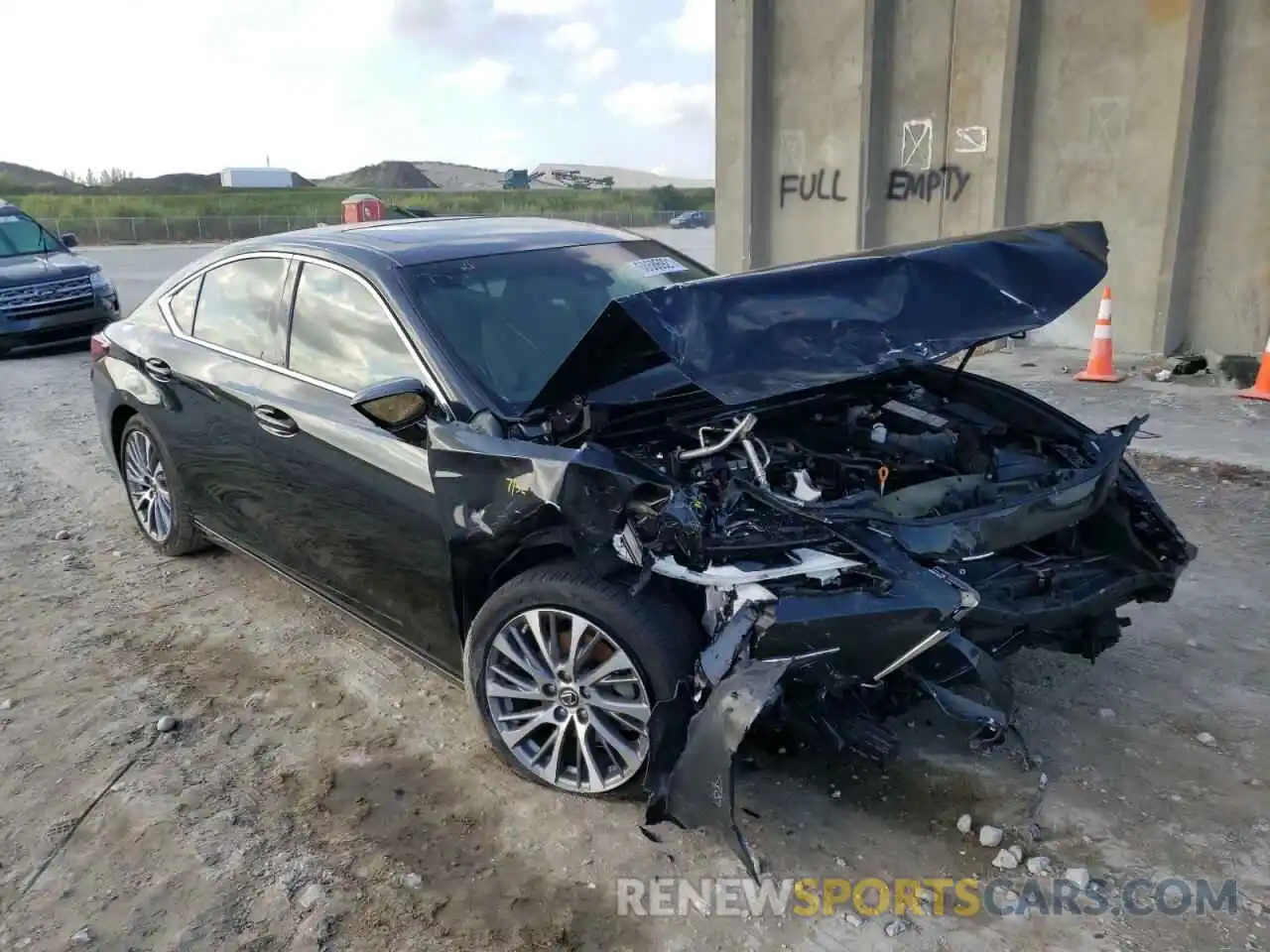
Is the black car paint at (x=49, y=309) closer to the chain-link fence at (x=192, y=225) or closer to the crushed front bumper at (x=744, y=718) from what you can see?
the crushed front bumper at (x=744, y=718)

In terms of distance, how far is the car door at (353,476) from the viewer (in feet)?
11.1

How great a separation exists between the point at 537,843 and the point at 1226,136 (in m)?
8.77

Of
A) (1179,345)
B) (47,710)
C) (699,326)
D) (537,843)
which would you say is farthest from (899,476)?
(1179,345)

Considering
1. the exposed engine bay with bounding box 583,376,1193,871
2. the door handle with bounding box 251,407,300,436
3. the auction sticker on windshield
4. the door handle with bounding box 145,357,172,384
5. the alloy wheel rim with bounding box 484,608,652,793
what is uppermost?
the auction sticker on windshield

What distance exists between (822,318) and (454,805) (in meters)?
1.96

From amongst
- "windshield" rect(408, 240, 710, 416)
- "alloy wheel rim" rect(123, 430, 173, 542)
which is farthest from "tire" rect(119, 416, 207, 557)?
"windshield" rect(408, 240, 710, 416)

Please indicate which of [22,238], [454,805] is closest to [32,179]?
[22,238]

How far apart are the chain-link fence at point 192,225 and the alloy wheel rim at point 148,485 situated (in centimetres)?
3522

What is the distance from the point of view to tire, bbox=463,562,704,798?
285 cm

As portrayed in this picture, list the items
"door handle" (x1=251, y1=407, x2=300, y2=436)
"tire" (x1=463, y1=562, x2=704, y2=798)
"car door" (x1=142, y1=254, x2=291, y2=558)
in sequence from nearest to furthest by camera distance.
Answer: "tire" (x1=463, y1=562, x2=704, y2=798)
"door handle" (x1=251, y1=407, x2=300, y2=436)
"car door" (x1=142, y1=254, x2=291, y2=558)

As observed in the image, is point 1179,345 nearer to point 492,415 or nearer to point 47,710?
point 492,415

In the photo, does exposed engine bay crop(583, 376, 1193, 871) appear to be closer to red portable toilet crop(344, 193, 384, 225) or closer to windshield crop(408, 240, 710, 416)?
windshield crop(408, 240, 710, 416)

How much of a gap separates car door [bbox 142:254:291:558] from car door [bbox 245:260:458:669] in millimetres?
147

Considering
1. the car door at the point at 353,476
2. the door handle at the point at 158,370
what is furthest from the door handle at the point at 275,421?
the door handle at the point at 158,370
